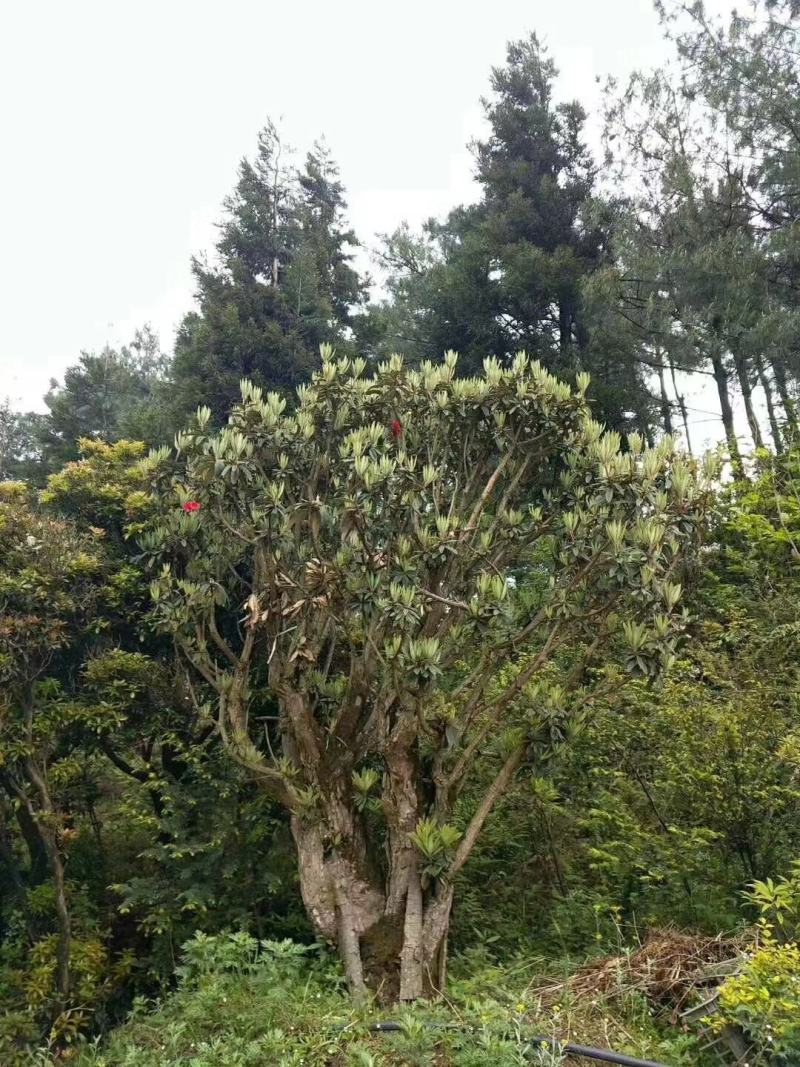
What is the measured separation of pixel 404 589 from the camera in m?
4.91

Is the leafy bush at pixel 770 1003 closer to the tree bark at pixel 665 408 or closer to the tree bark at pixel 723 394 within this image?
the tree bark at pixel 723 394

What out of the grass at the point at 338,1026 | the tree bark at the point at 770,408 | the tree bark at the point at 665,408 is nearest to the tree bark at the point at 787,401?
the tree bark at the point at 770,408

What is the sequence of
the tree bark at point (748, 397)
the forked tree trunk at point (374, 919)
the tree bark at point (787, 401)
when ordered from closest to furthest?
the forked tree trunk at point (374, 919) < the tree bark at point (787, 401) < the tree bark at point (748, 397)

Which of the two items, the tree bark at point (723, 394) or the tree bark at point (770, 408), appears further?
the tree bark at point (723, 394)

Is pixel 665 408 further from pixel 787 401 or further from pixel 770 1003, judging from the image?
pixel 770 1003

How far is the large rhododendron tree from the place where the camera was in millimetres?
5227

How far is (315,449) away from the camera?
20.4 feet

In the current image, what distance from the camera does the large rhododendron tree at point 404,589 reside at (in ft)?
17.1

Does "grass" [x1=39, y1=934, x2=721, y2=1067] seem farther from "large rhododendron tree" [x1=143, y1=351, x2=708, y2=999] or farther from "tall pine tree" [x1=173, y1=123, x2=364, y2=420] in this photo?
"tall pine tree" [x1=173, y1=123, x2=364, y2=420]

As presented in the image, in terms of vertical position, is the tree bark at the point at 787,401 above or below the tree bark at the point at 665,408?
below

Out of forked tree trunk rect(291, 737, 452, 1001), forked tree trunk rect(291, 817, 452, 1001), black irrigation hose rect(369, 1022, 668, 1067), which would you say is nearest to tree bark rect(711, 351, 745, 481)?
forked tree trunk rect(291, 737, 452, 1001)

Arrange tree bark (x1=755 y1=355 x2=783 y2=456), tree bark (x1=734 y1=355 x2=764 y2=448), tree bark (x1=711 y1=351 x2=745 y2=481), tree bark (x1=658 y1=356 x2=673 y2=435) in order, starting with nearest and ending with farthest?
tree bark (x1=755 y1=355 x2=783 y2=456) → tree bark (x1=711 y1=351 x2=745 y2=481) → tree bark (x1=734 y1=355 x2=764 y2=448) → tree bark (x1=658 y1=356 x2=673 y2=435)

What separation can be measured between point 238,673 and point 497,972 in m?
2.77

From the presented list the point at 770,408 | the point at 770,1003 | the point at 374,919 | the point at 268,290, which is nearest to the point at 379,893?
the point at 374,919
